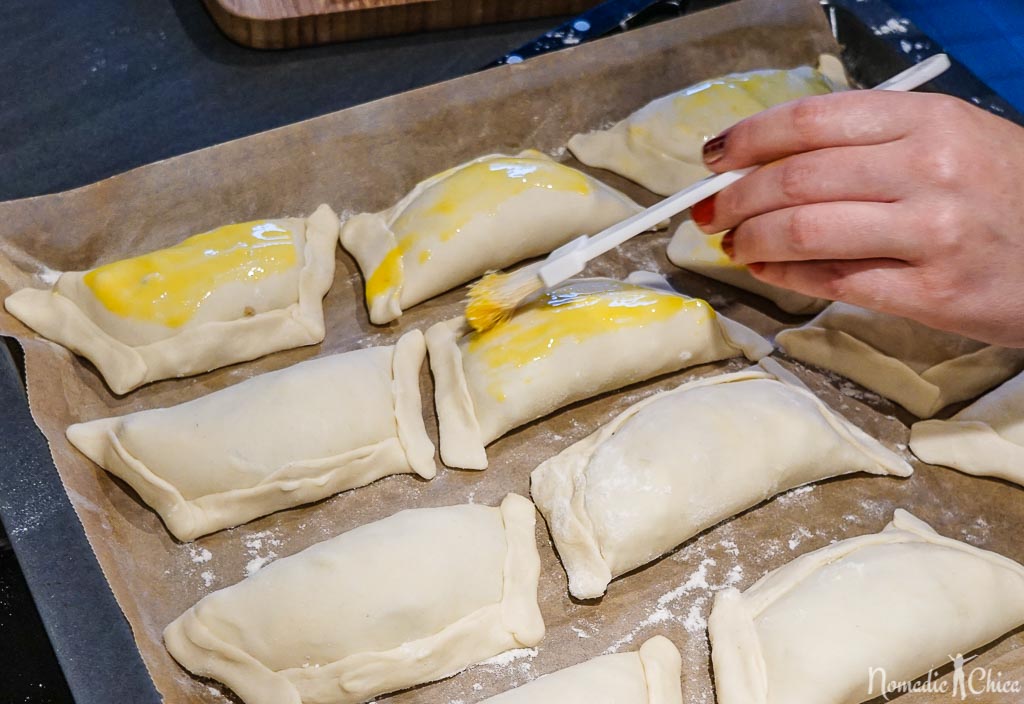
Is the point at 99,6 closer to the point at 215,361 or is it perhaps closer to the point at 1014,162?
the point at 215,361

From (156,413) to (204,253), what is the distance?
39 centimetres

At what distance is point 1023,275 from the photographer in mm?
1610

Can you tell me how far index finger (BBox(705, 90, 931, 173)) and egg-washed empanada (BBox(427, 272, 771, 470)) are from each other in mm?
439

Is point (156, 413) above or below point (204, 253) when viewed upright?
below

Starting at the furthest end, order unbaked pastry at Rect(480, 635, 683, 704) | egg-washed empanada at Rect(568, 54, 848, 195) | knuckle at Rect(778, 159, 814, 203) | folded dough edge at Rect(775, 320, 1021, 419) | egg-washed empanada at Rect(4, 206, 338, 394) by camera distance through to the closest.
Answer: egg-washed empanada at Rect(568, 54, 848, 195)
folded dough edge at Rect(775, 320, 1021, 419)
egg-washed empanada at Rect(4, 206, 338, 394)
knuckle at Rect(778, 159, 814, 203)
unbaked pastry at Rect(480, 635, 683, 704)

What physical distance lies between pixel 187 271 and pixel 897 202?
4.72ft

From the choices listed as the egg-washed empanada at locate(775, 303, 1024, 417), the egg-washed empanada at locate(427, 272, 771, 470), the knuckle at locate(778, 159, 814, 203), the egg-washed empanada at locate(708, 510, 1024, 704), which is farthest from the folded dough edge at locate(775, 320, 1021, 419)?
the knuckle at locate(778, 159, 814, 203)

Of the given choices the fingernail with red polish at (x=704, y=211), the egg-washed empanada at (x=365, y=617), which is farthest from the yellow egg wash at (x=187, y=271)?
the fingernail with red polish at (x=704, y=211)

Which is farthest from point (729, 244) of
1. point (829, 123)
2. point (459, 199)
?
point (459, 199)

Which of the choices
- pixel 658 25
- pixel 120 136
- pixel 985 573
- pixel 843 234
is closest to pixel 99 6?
pixel 120 136

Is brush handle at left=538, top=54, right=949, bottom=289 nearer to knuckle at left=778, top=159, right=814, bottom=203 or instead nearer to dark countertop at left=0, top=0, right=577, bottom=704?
knuckle at left=778, top=159, right=814, bottom=203

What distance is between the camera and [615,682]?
1549 mm

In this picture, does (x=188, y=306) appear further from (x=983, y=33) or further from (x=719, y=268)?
(x=983, y=33)

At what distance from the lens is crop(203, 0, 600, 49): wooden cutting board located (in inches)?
98.4
